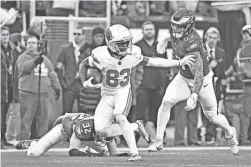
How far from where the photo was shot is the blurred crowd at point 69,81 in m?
14.4

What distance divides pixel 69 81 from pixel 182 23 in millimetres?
3732

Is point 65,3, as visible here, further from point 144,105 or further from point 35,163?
point 35,163

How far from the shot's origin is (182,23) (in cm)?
1177

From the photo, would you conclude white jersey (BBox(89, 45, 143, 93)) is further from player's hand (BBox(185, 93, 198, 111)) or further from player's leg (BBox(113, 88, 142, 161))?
player's hand (BBox(185, 93, 198, 111))

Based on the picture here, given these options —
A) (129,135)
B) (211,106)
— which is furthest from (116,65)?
(211,106)

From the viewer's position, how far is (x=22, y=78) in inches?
565

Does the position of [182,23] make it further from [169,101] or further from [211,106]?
[211,106]

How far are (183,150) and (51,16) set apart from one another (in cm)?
396

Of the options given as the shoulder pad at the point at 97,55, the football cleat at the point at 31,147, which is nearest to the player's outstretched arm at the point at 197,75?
the shoulder pad at the point at 97,55

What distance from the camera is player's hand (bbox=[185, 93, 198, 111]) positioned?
36.5ft

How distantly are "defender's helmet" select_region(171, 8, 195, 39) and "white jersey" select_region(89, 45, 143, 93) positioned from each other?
613mm

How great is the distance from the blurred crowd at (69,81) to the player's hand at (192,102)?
322cm

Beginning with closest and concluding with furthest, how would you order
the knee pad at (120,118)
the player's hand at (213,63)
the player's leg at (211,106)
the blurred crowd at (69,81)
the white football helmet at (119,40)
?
the knee pad at (120,118)
the white football helmet at (119,40)
the player's leg at (211,106)
the blurred crowd at (69,81)
the player's hand at (213,63)

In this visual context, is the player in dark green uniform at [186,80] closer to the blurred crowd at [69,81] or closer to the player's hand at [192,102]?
the player's hand at [192,102]
